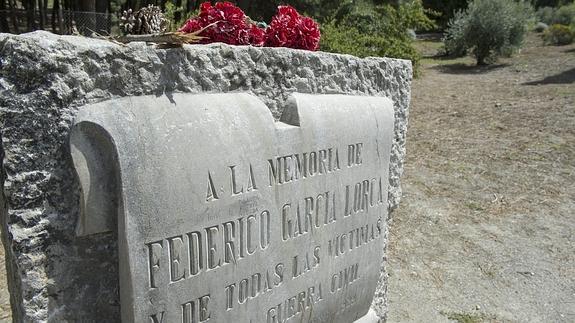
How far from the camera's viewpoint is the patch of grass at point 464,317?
2.98 metres

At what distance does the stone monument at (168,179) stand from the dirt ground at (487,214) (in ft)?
5.15

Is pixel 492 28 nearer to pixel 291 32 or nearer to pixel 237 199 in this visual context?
pixel 291 32

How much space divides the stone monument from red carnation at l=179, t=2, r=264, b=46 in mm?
142

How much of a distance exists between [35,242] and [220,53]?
777 millimetres

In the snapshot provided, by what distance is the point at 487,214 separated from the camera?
4574 mm

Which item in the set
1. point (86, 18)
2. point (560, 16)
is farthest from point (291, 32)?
point (560, 16)

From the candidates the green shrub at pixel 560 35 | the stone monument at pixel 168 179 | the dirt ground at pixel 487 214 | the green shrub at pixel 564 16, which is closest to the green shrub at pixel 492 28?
the green shrub at pixel 560 35

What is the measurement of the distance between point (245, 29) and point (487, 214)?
357cm

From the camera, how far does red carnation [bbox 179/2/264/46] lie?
1.77m

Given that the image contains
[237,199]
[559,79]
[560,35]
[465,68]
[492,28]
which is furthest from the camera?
[560,35]

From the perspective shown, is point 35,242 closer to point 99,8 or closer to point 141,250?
point 141,250

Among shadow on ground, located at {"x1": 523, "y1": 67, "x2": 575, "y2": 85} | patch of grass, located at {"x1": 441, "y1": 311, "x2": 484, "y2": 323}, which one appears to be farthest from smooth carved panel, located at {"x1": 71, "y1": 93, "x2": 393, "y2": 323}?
shadow on ground, located at {"x1": 523, "y1": 67, "x2": 575, "y2": 85}

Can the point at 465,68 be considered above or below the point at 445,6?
below

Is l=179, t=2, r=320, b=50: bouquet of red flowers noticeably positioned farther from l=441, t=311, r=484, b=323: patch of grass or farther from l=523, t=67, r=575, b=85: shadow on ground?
l=523, t=67, r=575, b=85: shadow on ground
